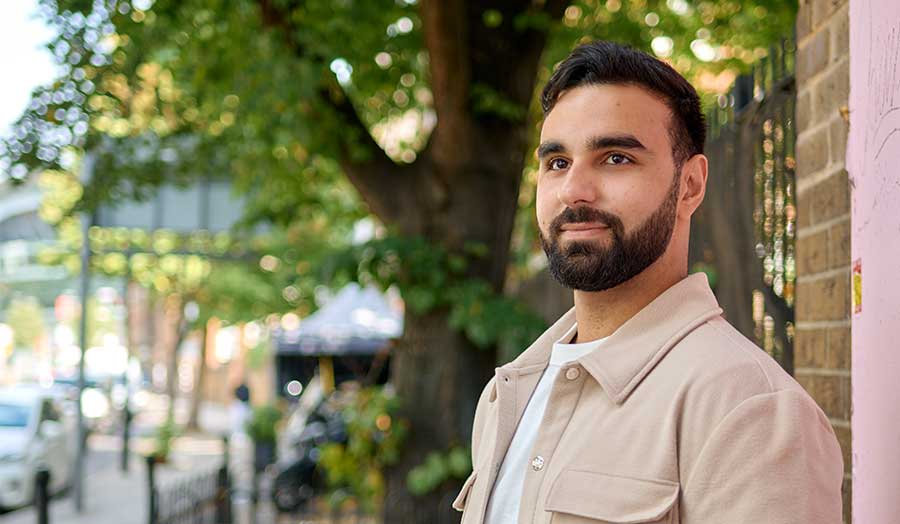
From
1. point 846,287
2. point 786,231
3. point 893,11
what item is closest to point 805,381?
point 846,287

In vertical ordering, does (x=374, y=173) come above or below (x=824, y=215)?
above

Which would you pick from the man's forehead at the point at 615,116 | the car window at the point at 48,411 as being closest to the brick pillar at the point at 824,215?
the man's forehead at the point at 615,116

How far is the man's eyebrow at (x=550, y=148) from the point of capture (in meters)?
1.93

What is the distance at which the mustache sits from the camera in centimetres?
187

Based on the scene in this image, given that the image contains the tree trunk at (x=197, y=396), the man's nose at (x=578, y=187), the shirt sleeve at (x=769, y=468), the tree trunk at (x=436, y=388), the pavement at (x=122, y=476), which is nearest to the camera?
the shirt sleeve at (x=769, y=468)

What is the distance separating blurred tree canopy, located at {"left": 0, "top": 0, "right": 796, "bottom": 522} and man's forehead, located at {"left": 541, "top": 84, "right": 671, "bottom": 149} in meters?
5.78

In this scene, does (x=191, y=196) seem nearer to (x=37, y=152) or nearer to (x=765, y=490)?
(x=37, y=152)

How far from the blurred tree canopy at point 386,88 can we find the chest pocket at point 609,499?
239 inches

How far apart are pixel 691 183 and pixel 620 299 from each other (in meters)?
0.24

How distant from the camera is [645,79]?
188cm

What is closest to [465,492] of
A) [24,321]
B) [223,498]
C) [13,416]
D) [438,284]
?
[438,284]

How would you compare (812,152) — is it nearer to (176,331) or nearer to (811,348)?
(811,348)

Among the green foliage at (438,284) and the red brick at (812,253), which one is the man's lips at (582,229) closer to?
the red brick at (812,253)

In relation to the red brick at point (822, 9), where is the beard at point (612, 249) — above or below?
below
